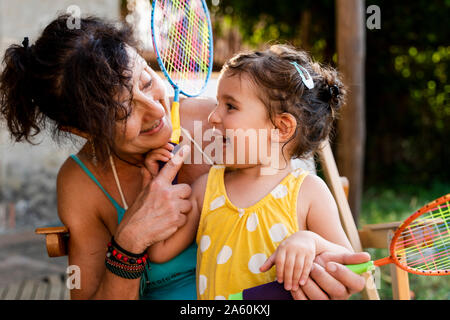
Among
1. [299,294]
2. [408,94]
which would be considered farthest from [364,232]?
[408,94]

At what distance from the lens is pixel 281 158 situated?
1621 mm

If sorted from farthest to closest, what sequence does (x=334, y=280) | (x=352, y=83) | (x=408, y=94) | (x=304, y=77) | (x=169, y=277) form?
(x=408, y=94) < (x=352, y=83) < (x=169, y=277) < (x=304, y=77) < (x=334, y=280)

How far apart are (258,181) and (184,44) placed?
67cm

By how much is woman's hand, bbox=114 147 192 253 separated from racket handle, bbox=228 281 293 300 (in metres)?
0.35

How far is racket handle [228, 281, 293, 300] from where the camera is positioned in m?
1.31

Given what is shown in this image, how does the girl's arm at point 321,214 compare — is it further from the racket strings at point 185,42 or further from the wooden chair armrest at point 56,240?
the wooden chair armrest at point 56,240

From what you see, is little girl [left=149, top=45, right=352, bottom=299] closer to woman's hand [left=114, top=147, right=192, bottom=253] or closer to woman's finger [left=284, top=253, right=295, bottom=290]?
woman's hand [left=114, top=147, right=192, bottom=253]

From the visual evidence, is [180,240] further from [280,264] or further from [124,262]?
[280,264]

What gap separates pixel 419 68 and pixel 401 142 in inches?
42.1

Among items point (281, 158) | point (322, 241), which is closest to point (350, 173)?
point (281, 158)

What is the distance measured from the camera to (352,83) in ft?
12.6

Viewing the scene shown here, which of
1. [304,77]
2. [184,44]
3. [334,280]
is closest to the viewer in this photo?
[334,280]

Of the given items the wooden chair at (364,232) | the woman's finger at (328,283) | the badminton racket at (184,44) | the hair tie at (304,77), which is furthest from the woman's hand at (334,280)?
the wooden chair at (364,232)

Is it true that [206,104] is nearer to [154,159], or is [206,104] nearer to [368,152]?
[154,159]
